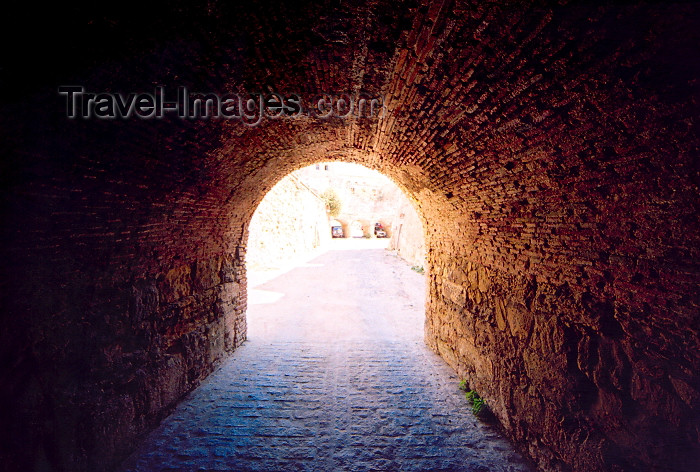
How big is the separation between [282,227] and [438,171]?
13.4 metres

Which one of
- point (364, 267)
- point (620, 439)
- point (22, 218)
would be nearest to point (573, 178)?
point (620, 439)

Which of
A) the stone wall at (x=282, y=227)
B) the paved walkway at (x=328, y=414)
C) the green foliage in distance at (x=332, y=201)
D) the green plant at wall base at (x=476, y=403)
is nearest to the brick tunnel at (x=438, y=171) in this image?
the green plant at wall base at (x=476, y=403)

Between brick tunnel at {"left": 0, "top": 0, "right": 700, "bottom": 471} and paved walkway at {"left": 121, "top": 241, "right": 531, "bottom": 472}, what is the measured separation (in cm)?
44

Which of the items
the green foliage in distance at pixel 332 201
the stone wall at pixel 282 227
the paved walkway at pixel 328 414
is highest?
the green foliage in distance at pixel 332 201

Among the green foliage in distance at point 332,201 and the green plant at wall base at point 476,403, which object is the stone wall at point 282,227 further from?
the green foliage in distance at point 332,201

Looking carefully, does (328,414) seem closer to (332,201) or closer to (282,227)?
(282,227)

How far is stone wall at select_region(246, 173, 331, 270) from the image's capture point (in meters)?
13.9

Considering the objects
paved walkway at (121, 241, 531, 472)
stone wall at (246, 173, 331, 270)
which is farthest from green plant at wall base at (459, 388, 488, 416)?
stone wall at (246, 173, 331, 270)

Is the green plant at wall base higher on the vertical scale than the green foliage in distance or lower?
lower

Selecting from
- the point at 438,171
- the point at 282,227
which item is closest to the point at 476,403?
the point at 438,171

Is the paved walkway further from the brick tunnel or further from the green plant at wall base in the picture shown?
the brick tunnel

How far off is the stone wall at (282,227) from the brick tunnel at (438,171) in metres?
9.00

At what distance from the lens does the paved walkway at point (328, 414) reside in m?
3.14

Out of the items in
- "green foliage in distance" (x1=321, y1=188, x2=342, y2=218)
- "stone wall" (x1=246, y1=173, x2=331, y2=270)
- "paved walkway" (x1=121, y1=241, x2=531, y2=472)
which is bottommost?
"paved walkway" (x1=121, y1=241, x2=531, y2=472)
